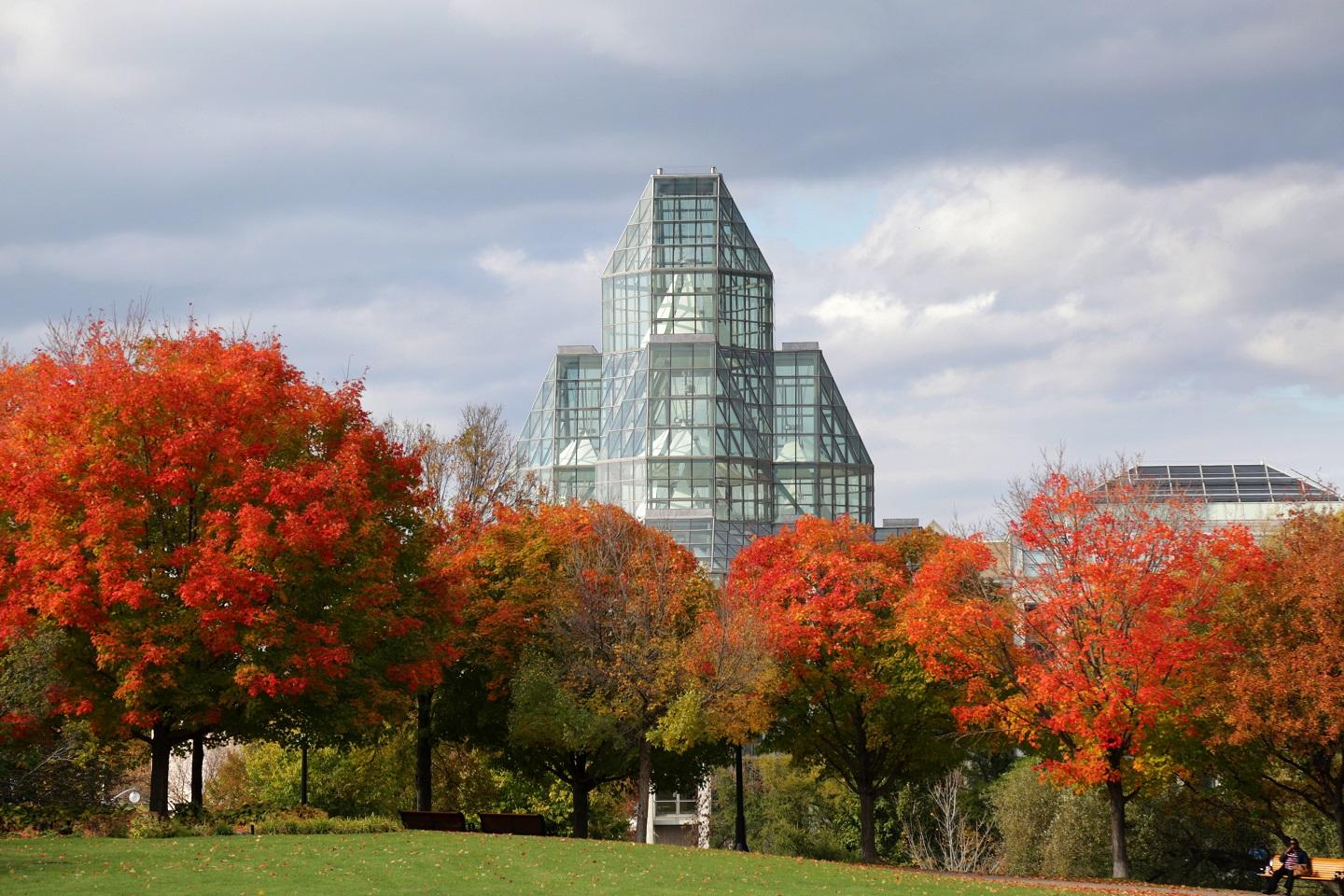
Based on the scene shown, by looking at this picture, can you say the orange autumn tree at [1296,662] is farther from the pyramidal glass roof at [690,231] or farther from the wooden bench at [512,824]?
the pyramidal glass roof at [690,231]

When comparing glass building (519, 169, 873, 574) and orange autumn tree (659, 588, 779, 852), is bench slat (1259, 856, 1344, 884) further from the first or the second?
glass building (519, 169, 873, 574)

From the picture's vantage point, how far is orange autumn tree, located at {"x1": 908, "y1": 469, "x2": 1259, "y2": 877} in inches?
1347

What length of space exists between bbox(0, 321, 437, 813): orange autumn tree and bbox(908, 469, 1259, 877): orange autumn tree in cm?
1504

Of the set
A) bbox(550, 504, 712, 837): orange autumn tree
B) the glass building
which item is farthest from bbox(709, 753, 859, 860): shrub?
the glass building

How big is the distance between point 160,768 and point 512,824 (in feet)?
31.1

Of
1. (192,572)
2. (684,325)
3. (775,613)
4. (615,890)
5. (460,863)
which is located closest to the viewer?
(615,890)

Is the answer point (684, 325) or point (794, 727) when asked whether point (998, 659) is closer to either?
point (794, 727)

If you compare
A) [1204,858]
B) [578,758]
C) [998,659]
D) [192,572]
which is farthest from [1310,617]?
[192,572]

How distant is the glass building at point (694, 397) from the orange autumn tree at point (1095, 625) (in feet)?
182

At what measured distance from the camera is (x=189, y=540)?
1220 inches

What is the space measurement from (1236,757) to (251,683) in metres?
23.8

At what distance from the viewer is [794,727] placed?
147 ft

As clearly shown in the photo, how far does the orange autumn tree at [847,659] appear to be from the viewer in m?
41.5

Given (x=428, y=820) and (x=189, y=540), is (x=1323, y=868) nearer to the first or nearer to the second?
(x=428, y=820)
